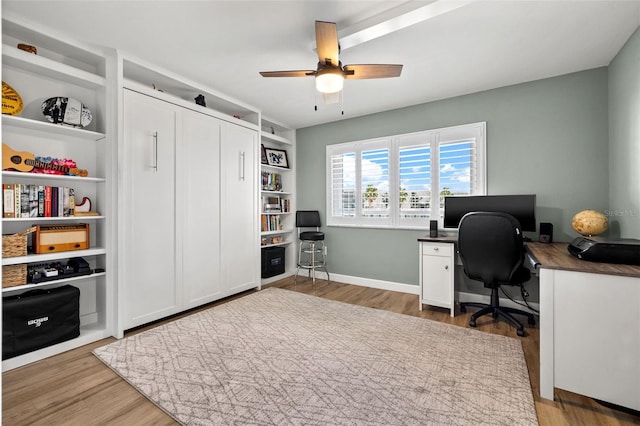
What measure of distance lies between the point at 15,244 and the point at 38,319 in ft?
1.96

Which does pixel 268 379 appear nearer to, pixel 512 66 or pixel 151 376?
pixel 151 376

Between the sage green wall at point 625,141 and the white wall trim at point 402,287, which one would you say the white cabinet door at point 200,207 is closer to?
the white wall trim at point 402,287

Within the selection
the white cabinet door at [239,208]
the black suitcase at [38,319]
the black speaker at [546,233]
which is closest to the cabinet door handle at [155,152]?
the white cabinet door at [239,208]

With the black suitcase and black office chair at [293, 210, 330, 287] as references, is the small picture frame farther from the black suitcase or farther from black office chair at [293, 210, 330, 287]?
the black suitcase

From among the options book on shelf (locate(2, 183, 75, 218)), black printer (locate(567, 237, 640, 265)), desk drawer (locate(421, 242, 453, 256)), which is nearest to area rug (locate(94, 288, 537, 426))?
desk drawer (locate(421, 242, 453, 256))

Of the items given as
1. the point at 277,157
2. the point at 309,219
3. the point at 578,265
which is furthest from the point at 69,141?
the point at 578,265

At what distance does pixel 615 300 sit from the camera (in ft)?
6.10

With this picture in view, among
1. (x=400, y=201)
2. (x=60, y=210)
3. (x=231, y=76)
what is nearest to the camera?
(x=60, y=210)

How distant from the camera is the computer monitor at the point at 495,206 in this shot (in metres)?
3.25

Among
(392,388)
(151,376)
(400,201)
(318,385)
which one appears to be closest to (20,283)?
(151,376)

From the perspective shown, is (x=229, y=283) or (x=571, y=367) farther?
(x=229, y=283)

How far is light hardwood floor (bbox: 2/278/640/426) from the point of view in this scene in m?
1.90

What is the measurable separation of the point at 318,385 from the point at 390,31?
8.44ft

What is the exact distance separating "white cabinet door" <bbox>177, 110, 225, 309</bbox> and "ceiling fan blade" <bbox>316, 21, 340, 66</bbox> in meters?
1.73
